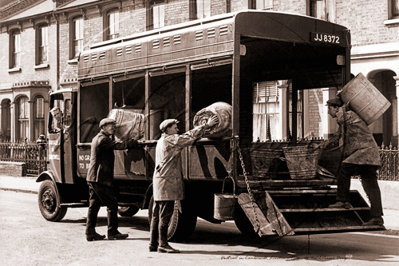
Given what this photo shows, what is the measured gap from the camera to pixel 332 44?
8.80 m

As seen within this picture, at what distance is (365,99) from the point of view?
8.47 m

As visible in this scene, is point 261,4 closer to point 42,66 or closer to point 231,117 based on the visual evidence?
point 231,117

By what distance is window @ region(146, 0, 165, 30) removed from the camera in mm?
23578

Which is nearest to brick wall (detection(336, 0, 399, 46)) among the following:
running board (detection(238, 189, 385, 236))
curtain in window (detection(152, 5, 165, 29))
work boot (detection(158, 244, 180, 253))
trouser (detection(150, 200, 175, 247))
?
curtain in window (detection(152, 5, 165, 29))

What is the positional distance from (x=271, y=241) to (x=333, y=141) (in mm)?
1861

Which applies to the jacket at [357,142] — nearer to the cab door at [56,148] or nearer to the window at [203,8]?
the cab door at [56,148]

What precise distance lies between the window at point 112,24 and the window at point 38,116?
5554 mm

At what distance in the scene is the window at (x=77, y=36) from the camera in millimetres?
27312

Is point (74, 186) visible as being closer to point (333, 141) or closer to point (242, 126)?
point (242, 126)

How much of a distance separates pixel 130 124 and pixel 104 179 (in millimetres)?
1003

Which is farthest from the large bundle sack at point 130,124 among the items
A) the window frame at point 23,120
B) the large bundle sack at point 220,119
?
the window frame at point 23,120

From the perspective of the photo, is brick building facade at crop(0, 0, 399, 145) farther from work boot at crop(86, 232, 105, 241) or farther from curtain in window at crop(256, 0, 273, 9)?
work boot at crop(86, 232, 105, 241)

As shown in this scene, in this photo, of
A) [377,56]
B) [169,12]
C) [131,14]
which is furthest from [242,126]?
[131,14]

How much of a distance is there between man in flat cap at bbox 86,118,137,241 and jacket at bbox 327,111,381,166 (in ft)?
11.2
